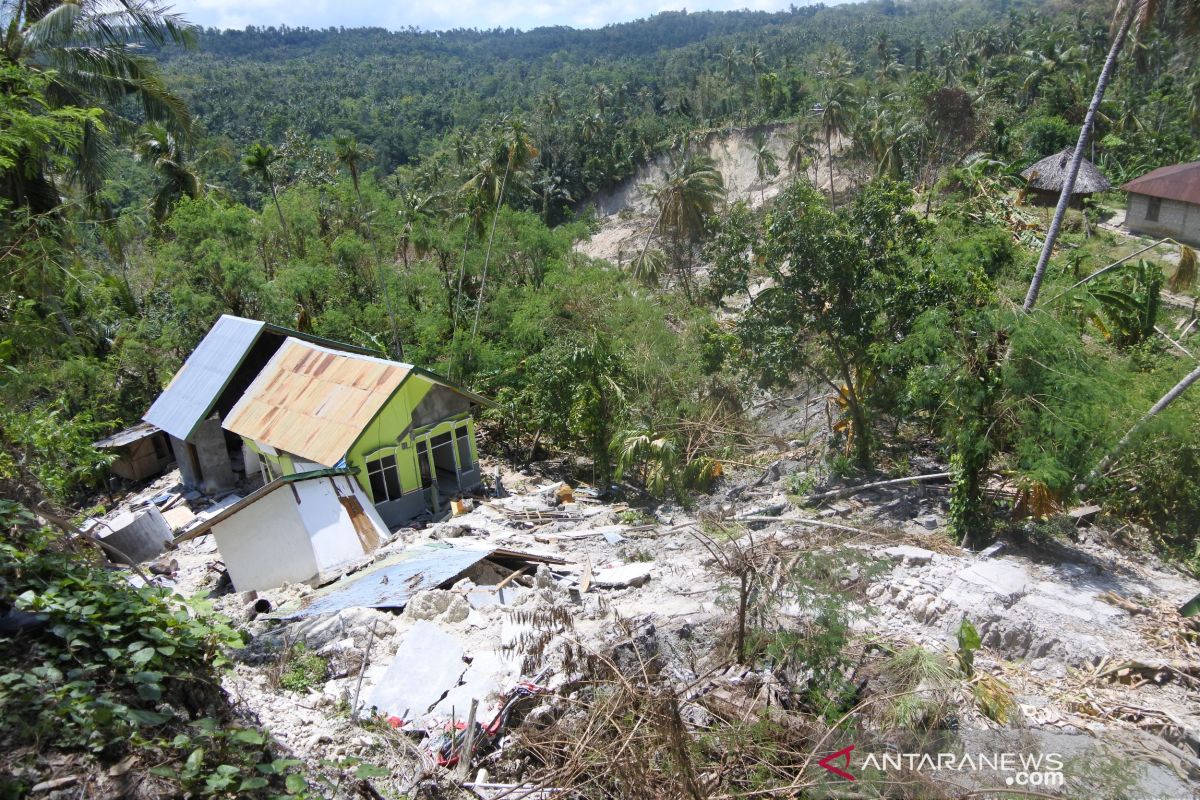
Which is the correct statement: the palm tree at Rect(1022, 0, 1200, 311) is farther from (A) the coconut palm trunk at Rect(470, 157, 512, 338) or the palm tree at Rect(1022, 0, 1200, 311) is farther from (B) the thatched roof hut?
(B) the thatched roof hut

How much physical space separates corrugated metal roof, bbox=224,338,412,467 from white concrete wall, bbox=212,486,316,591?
1523mm

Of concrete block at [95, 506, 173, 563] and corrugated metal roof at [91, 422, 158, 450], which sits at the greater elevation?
corrugated metal roof at [91, 422, 158, 450]

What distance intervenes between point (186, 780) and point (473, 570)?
6586mm

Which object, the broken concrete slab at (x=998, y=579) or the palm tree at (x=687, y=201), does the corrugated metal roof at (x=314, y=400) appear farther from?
the palm tree at (x=687, y=201)

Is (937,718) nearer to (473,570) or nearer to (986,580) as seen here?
(986,580)

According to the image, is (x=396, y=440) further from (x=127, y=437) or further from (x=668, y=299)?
(x=668, y=299)

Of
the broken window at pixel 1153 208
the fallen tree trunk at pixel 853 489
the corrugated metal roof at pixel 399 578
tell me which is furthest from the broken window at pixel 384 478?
the broken window at pixel 1153 208

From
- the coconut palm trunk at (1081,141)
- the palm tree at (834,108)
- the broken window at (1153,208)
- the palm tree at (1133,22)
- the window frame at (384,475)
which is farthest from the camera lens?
the palm tree at (834,108)

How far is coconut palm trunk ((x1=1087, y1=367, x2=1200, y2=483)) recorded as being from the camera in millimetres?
10438

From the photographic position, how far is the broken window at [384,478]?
14.5 m

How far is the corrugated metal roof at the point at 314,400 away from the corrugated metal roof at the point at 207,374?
0.60m

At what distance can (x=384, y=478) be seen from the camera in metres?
14.8

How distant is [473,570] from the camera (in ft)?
34.6

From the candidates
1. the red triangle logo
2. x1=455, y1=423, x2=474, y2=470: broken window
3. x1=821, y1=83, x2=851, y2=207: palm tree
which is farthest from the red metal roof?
the red triangle logo
